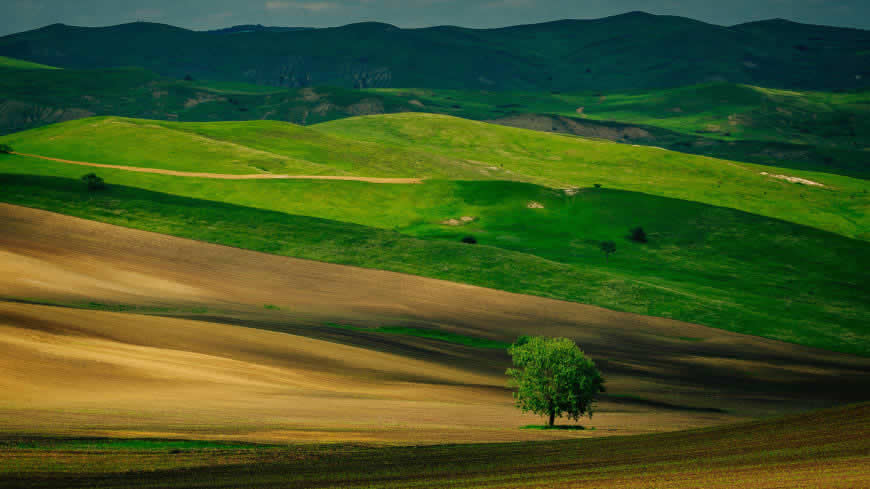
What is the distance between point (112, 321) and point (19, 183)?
6311 cm

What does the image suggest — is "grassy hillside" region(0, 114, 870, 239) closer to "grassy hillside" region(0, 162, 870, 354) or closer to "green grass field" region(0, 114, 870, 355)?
"green grass field" region(0, 114, 870, 355)

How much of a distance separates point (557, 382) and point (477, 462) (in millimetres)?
20157

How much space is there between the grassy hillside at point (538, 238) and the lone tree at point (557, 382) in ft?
127

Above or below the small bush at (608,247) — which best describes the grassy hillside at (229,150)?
above

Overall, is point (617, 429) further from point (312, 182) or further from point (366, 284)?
point (312, 182)

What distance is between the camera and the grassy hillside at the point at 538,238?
86.4m

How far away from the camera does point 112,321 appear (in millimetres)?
48625

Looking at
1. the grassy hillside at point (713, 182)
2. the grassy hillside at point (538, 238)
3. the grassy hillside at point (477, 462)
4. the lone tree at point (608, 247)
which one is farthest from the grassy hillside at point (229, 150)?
A: the grassy hillside at point (477, 462)

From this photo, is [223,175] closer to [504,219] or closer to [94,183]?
[94,183]

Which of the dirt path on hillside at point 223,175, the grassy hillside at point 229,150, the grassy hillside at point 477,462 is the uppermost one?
the grassy hillside at point 229,150

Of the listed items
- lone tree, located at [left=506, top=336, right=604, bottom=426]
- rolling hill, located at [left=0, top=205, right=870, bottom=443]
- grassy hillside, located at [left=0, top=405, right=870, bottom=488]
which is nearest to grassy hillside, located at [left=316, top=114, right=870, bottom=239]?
rolling hill, located at [left=0, top=205, right=870, bottom=443]

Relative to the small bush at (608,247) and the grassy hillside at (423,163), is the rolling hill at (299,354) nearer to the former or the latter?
the small bush at (608,247)

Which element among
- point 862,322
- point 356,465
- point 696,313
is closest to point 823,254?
point 862,322

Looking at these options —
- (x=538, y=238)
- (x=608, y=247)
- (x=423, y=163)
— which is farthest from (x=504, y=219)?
(x=423, y=163)
